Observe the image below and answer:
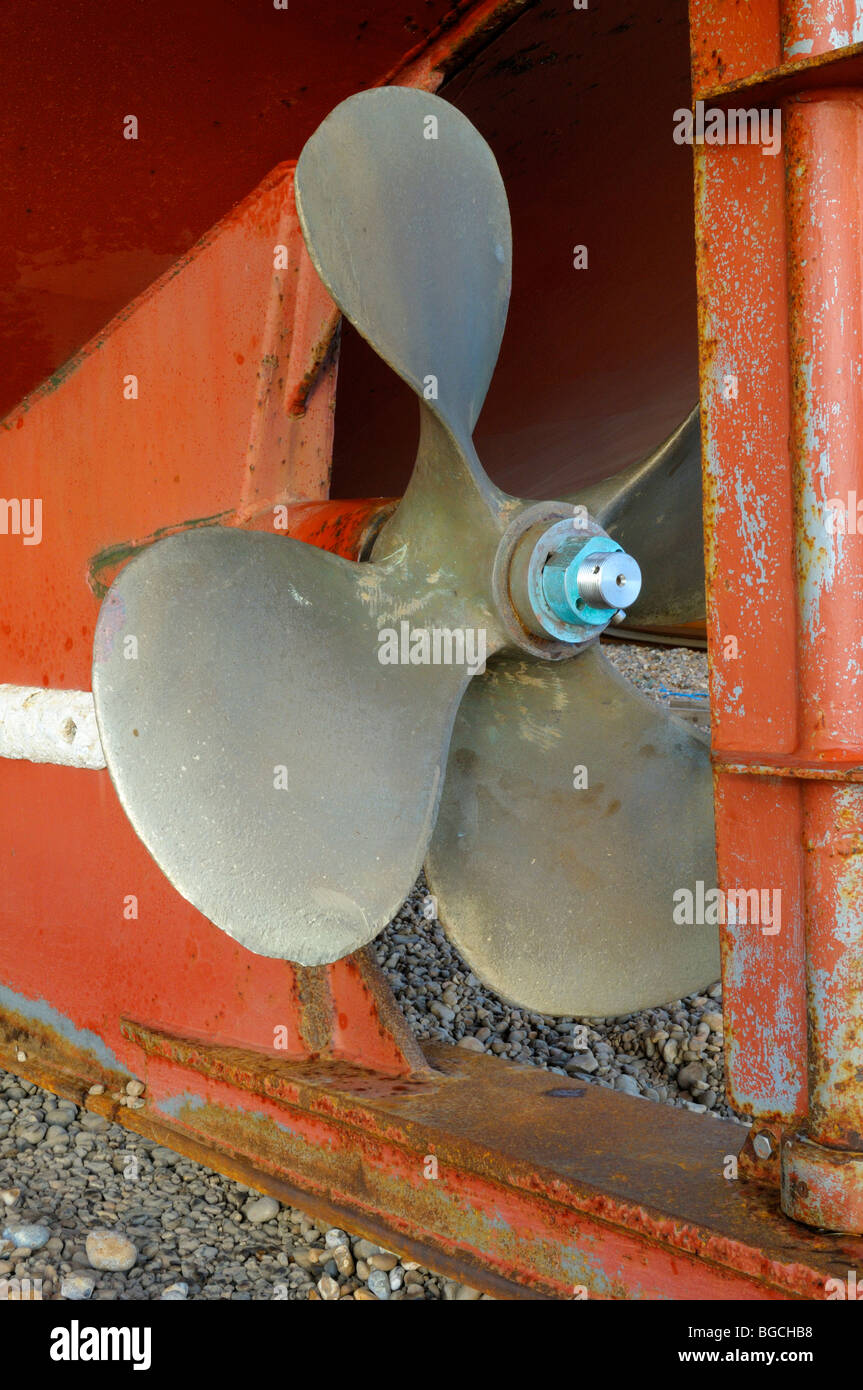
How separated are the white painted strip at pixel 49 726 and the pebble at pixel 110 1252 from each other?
0.84 meters

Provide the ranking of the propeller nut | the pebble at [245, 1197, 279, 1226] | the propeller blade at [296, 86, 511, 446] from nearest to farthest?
1. the propeller blade at [296, 86, 511, 446]
2. the propeller nut
3. the pebble at [245, 1197, 279, 1226]

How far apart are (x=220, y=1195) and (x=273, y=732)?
1.01m

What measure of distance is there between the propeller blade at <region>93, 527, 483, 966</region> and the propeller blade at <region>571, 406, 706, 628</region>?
0.51m

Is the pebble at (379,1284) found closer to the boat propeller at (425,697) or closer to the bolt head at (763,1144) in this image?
the boat propeller at (425,697)

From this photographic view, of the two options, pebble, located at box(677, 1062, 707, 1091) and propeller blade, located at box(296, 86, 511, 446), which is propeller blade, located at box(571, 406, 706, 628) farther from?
pebble, located at box(677, 1062, 707, 1091)

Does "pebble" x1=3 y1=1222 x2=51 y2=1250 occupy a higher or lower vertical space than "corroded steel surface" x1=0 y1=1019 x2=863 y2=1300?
lower

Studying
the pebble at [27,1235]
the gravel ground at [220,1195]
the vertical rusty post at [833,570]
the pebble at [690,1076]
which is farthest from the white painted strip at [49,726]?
the vertical rusty post at [833,570]

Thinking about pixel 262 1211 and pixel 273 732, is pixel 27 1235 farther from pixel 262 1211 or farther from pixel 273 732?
pixel 273 732

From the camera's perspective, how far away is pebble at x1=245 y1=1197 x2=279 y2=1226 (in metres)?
2.11

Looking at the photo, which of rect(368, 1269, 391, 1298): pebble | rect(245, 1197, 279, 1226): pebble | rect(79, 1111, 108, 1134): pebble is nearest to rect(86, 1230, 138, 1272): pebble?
rect(245, 1197, 279, 1226): pebble

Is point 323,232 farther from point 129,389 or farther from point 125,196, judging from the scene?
point 129,389

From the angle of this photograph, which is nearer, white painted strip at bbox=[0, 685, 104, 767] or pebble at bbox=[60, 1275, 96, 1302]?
pebble at bbox=[60, 1275, 96, 1302]

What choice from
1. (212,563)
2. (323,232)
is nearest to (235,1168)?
(212,563)
